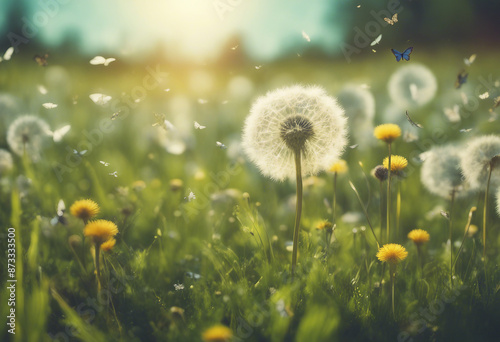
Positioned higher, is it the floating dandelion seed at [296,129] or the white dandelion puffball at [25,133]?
the white dandelion puffball at [25,133]

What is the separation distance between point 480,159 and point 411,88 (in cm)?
279

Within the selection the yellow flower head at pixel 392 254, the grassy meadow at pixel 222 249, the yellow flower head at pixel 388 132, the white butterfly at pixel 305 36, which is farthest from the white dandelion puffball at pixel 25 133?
the yellow flower head at pixel 392 254

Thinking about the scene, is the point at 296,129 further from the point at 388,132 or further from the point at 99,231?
the point at 99,231

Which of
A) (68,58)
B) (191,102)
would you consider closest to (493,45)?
(191,102)

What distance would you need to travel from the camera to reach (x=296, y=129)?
1.74 metres

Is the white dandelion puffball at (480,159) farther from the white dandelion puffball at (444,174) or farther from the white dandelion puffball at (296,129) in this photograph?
the white dandelion puffball at (296,129)

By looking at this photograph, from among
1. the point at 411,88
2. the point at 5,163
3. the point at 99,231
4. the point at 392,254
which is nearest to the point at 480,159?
the point at 392,254

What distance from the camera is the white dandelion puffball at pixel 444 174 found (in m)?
2.19

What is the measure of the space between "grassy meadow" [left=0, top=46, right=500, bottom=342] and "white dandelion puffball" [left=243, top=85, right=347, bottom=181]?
8.3 inches

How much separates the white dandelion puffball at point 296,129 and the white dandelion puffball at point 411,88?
2.90 metres

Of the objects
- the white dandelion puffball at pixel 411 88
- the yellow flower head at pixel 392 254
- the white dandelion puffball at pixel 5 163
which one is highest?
the white dandelion puffball at pixel 411 88

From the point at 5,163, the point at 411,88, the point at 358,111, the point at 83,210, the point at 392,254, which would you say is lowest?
the point at 392,254

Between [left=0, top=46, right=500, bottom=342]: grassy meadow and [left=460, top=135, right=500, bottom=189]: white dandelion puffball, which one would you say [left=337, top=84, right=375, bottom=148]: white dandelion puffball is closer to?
[left=0, top=46, right=500, bottom=342]: grassy meadow

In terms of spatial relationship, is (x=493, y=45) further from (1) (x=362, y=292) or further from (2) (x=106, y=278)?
(2) (x=106, y=278)
